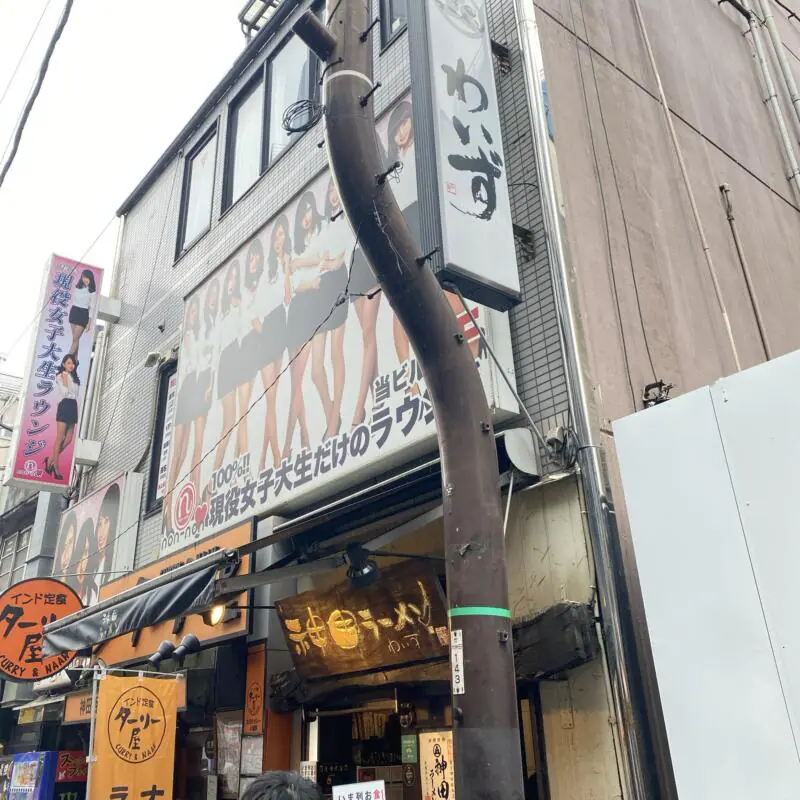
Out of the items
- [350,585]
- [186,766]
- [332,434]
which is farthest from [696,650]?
[186,766]

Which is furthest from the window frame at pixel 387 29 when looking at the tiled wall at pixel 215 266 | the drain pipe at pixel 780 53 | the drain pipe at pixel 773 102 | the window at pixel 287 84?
the drain pipe at pixel 780 53

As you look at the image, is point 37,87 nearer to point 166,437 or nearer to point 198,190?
point 166,437

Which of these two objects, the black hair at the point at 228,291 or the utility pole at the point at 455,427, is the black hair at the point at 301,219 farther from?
the utility pole at the point at 455,427

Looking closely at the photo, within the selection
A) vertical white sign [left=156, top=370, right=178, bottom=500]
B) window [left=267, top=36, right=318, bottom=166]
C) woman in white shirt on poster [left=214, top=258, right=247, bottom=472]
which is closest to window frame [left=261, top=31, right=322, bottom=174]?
window [left=267, top=36, right=318, bottom=166]

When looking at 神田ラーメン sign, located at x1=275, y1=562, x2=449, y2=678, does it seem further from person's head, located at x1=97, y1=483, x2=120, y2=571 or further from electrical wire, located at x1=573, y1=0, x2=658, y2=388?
person's head, located at x1=97, y1=483, x2=120, y2=571

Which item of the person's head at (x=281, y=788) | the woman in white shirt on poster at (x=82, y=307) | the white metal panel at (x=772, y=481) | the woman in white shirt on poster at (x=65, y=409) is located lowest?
the person's head at (x=281, y=788)

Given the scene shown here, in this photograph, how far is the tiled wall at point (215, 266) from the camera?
6.25 metres

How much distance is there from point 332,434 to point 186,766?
5.25m

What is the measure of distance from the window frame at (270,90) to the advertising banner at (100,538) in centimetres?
548

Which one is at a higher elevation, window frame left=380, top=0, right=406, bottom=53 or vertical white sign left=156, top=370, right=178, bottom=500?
window frame left=380, top=0, right=406, bottom=53

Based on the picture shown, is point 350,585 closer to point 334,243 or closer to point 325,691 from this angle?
point 325,691

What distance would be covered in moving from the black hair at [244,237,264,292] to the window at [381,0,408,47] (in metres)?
3.05

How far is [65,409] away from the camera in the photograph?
13289mm

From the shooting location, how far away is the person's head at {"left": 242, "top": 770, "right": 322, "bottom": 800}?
2.96 m
